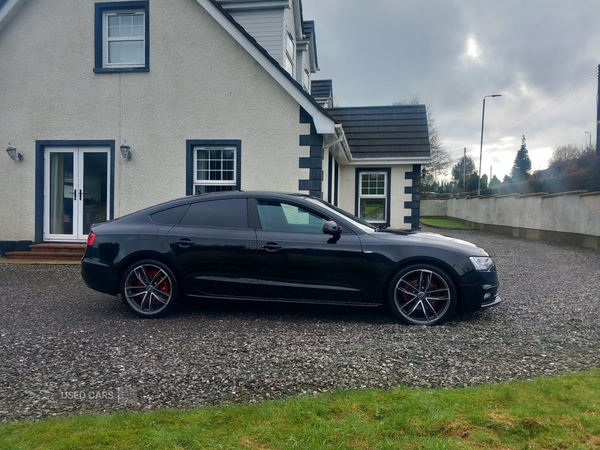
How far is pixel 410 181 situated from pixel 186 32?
7.66 metres

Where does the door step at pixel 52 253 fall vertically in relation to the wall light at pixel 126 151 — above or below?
below

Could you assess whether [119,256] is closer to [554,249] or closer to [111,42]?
[111,42]


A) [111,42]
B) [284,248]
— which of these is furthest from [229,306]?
[111,42]

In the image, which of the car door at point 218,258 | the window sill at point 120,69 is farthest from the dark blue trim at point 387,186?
the car door at point 218,258

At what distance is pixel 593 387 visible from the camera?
3.31m

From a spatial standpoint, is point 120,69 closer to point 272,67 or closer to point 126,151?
point 126,151

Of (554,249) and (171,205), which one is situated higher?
(171,205)

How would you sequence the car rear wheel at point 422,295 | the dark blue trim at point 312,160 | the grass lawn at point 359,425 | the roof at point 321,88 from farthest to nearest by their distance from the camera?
1. the roof at point 321,88
2. the dark blue trim at point 312,160
3. the car rear wheel at point 422,295
4. the grass lawn at point 359,425

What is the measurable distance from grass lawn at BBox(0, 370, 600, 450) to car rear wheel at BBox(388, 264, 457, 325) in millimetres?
1801

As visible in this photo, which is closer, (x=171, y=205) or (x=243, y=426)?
(x=243, y=426)

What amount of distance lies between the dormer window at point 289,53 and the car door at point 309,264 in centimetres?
892

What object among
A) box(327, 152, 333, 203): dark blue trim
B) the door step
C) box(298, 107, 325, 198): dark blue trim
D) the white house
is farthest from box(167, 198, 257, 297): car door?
box(327, 152, 333, 203): dark blue trim

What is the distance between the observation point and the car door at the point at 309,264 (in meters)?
5.17

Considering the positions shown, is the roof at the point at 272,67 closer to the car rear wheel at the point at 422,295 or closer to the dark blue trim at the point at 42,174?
the dark blue trim at the point at 42,174
